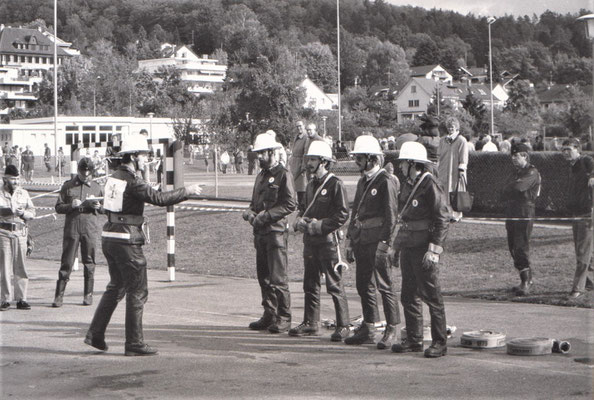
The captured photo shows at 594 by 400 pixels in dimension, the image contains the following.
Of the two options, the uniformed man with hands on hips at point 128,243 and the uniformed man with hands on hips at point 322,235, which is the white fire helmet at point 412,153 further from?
the uniformed man with hands on hips at point 128,243

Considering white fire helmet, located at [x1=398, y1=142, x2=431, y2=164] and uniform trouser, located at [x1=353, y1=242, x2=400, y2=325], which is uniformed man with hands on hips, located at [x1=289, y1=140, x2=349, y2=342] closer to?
uniform trouser, located at [x1=353, y1=242, x2=400, y2=325]

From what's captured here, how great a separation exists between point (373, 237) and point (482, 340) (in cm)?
156

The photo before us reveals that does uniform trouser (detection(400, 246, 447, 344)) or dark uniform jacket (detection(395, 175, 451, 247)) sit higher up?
dark uniform jacket (detection(395, 175, 451, 247))

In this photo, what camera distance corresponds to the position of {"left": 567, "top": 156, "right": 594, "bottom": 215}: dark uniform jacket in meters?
12.3

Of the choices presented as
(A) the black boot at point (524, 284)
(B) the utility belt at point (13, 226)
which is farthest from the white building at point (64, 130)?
(A) the black boot at point (524, 284)

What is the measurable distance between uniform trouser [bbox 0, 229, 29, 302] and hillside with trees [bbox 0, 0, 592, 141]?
669cm

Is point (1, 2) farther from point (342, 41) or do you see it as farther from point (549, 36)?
point (342, 41)

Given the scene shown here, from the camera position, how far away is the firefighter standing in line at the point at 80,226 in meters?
12.3

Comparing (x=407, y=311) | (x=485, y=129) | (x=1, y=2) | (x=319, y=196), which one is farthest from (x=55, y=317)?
(x=485, y=129)

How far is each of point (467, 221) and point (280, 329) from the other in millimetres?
8453

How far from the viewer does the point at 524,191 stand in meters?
12.8

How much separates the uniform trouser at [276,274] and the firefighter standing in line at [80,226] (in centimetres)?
320

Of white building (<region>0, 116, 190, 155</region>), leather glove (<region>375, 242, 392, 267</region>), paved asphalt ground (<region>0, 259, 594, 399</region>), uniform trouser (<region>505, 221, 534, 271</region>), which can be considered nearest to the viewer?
paved asphalt ground (<region>0, 259, 594, 399</region>)

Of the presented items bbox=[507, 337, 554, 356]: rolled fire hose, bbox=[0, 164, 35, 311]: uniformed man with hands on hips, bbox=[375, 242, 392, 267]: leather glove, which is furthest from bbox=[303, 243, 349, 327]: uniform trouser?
bbox=[0, 164, 35, 311]: uniformed man with hands on hips
